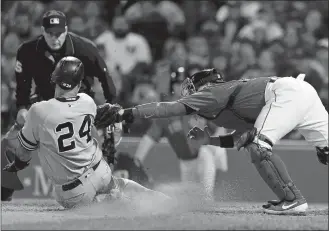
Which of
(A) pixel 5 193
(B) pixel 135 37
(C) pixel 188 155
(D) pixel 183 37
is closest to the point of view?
(A) pixel 5 193

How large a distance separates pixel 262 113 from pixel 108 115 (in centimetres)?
143

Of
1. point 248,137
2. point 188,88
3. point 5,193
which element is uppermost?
point 188,88

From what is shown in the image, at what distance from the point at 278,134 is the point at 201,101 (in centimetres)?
78

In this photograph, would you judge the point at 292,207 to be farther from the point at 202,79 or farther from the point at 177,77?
the point at 177,77

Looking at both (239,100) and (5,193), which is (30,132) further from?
(5,193)

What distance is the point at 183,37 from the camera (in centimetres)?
1373

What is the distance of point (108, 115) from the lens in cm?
693

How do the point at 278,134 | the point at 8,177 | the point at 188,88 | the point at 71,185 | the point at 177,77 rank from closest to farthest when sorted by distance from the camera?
the point at 71,185 < the point at 278,134 < the point at 188,88 < the point at 8,177 < the point at 177,77

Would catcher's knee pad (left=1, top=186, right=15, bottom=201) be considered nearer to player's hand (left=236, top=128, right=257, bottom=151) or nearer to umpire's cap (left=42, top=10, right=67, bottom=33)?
umpire's cap (left=42, top=10, right=67, bottom=33)

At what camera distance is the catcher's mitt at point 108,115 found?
22.6 feet

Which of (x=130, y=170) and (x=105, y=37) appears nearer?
(x=130, y=170)

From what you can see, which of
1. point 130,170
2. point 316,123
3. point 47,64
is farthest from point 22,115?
point 316,123

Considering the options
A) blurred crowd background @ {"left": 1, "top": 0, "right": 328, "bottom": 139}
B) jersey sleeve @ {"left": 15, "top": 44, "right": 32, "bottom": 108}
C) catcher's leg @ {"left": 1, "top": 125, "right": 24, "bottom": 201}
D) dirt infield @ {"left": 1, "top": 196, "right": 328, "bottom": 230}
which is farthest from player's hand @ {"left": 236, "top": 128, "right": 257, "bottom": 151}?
blurred crowd background @ {"left": 1, "top": 0, "right": 328, "bottom": 139}

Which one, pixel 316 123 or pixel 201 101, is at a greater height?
pixel 201 101
